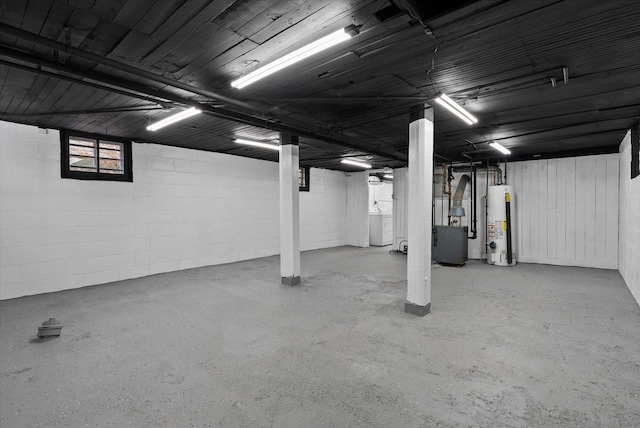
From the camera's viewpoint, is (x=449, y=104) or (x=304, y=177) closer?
(x=449, y=104)

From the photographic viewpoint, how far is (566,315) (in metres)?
4.11

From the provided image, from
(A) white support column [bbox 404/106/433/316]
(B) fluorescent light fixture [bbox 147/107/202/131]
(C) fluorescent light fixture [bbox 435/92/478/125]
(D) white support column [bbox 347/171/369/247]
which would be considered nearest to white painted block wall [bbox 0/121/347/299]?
(B) fluorescent light fixture [bbox 147/107/202/131]

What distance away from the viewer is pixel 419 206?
4086 millimetres

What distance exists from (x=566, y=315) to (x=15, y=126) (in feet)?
28.7

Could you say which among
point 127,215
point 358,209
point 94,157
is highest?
point 94,157

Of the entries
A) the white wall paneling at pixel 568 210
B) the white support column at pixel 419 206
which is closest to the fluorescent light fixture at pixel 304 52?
the white support column at pixel 419 206

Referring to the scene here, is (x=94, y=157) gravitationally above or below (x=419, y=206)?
above

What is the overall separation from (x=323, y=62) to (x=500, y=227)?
22.1 feet

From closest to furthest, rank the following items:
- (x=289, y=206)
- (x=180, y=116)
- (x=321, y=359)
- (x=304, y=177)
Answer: (x=321, y=359), (x=180, y=116), (x=289, y=206), (x=304, y=177)

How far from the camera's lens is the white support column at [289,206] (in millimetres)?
5578

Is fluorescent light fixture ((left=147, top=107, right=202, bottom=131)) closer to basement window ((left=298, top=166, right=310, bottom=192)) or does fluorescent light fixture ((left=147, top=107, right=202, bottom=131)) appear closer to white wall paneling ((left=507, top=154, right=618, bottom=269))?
basement window ((left=298, top=166, right=310, bottom=192))

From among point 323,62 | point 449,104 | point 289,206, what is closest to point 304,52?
point 323,62

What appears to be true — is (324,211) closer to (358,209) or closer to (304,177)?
(358,209)

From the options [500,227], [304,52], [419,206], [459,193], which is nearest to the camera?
[304,52]
